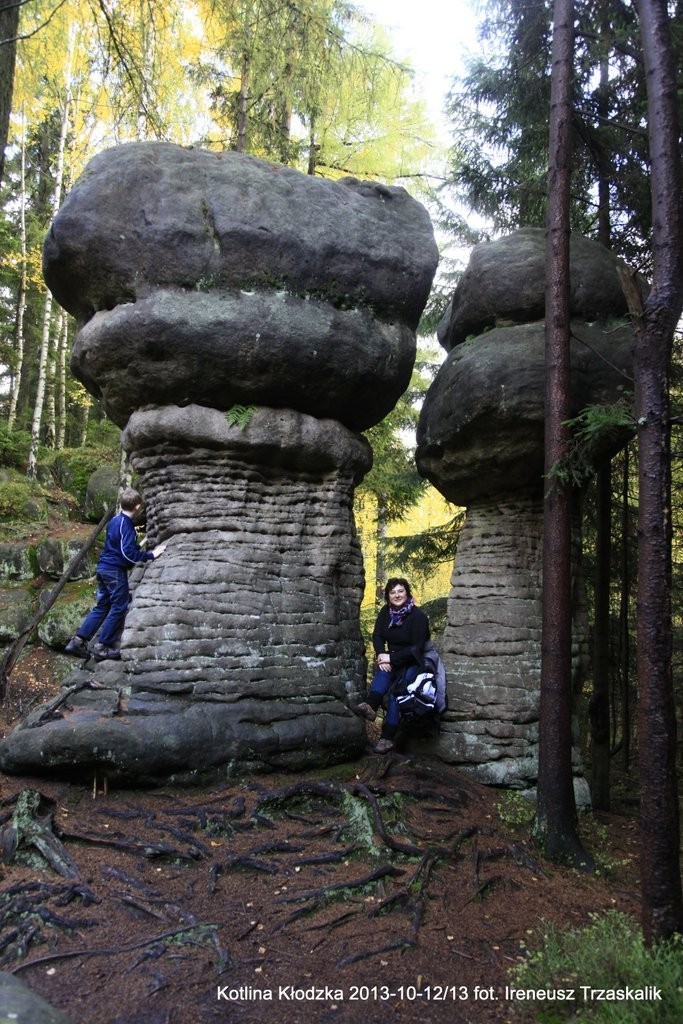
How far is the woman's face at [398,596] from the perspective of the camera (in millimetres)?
8172

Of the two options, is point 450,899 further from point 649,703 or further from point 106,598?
point 106,598

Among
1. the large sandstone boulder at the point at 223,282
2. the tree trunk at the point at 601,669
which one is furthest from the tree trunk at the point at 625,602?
the large sandstone boulder at the point at 223,282

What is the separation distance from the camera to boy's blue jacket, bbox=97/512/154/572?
7.70 m

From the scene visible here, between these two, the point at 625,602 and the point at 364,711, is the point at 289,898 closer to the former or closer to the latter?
the point at 364,711

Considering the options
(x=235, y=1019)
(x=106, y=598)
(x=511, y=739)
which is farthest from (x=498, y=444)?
(x=235, y=1019)

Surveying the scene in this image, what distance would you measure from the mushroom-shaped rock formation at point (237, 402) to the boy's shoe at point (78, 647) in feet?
1.18

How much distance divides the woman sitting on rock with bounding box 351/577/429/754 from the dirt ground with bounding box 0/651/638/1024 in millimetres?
591

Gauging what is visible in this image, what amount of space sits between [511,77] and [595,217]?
240cm

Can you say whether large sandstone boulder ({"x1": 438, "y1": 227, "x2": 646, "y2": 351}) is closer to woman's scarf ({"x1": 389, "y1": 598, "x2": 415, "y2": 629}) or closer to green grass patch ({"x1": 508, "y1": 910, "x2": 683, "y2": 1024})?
woman's scarf ({"x1": 389, "y1": 598, "x2": 415, "y2": 629})

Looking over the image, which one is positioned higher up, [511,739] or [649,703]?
[649,703]

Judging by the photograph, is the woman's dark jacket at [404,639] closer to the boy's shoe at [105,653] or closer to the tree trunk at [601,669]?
the boy's shoe at [105,653]

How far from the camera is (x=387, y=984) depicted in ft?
14.6

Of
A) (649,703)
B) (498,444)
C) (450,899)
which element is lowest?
(450,899)

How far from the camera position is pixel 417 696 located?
26.3 ft
